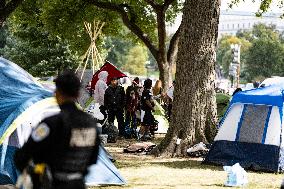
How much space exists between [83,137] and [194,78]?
913 cm

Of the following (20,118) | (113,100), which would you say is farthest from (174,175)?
(113,100)

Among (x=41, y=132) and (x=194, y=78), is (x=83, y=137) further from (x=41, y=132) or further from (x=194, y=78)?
(x=194, y=78)

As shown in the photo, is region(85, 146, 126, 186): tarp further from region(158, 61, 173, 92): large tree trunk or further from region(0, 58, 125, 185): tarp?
region(158, 61, 173, 92): large tree trunk

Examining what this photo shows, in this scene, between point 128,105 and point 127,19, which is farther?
point 127,19

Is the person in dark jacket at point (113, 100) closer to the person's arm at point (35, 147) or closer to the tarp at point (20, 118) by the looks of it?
the tarp at point (20, 118)

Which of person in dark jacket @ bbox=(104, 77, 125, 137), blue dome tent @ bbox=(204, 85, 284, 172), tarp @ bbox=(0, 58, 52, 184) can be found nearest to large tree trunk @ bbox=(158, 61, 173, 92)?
person in dark jacket @ bbox=(104, 77, 125, 137)

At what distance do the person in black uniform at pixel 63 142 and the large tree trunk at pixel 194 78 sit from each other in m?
8.95

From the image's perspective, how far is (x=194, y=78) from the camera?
1408 centimetres

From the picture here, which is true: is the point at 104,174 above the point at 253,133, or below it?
below

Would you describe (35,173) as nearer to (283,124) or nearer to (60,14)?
(283,124)

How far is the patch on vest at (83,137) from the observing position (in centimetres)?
505

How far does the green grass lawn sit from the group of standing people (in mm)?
3482

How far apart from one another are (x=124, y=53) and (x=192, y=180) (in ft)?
321

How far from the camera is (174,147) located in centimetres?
1397
